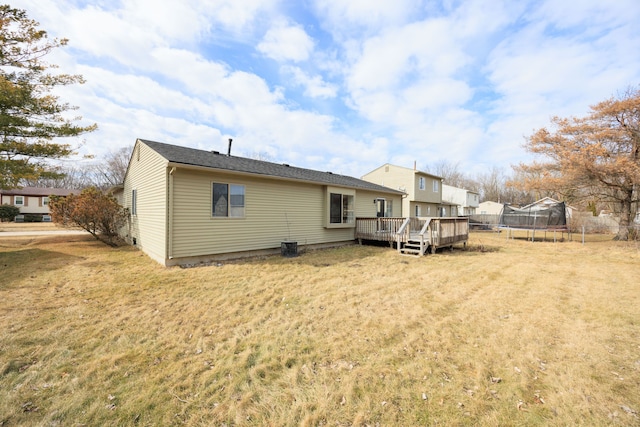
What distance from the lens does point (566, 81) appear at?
11250mm

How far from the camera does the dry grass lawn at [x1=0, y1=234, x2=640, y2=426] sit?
2.32 m

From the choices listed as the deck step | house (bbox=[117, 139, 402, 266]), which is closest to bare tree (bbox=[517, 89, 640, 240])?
the deck step

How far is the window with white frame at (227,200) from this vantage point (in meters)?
8.22

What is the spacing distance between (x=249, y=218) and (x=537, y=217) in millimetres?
18512

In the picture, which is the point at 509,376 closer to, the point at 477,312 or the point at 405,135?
the point at 477,312

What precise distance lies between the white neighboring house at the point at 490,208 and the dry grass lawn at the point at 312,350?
38.6 m

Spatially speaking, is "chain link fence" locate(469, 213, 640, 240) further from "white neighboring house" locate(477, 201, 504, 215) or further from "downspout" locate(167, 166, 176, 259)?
"downspout" locate(167, 166, 176, 259)

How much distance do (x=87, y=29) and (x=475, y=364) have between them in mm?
11659

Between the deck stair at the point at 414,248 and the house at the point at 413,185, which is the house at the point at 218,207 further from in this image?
the house at the point at 413,185

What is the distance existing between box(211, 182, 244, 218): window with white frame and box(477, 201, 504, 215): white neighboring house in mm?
42984

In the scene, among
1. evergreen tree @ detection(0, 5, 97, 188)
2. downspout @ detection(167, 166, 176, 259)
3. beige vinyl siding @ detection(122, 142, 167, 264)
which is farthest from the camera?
evergreen tree @ detection(0, 5, 97, 188)

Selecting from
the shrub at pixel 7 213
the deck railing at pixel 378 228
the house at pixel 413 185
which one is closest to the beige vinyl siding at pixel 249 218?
Result: the deck railing at pixel 378 228

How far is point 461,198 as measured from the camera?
3388 centimetres

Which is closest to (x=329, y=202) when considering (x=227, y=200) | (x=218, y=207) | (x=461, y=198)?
(x=227, y=200)
